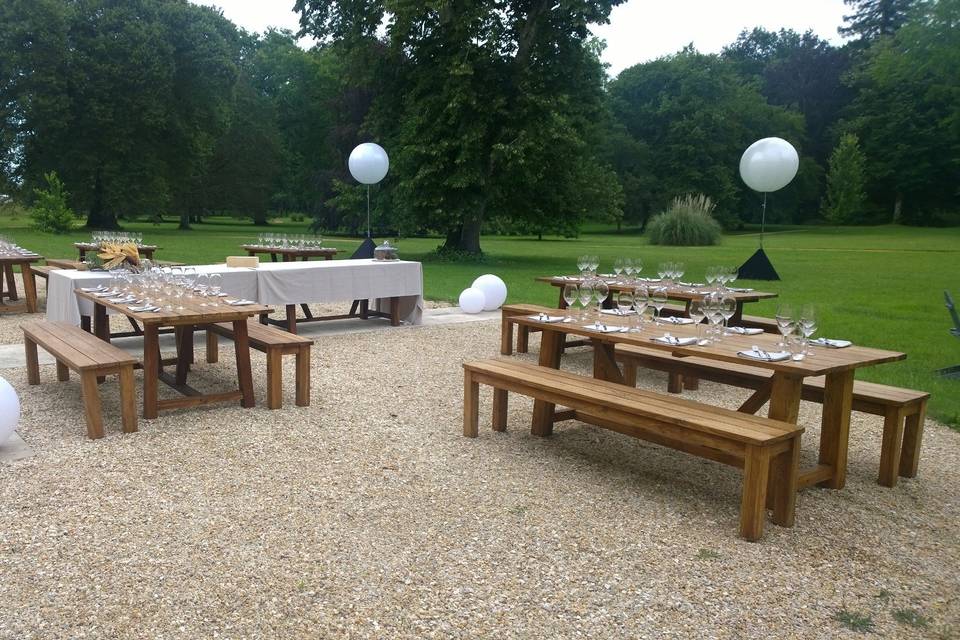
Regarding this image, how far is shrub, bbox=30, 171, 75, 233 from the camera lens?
25.9 meters

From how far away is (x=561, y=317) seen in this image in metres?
4.91

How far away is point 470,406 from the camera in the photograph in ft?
15.6

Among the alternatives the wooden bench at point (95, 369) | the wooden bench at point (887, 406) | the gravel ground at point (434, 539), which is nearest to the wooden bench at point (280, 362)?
the gravel ground at point (434, 539)

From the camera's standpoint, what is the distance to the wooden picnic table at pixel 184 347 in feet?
16.0

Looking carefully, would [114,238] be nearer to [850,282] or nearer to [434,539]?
[434,539]

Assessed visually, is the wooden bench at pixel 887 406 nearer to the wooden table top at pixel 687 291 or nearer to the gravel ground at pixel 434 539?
the gravel ground at pixel 434 539

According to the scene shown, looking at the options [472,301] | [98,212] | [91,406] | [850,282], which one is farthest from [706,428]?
[98,212]

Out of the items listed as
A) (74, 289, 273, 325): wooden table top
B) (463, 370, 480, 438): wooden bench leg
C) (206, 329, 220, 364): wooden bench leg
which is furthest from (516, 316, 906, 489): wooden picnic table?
(206, 329, 220, 364): wooden bench leg

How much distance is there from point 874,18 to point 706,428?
197ft

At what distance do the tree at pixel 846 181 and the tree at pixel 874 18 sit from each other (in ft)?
45.7

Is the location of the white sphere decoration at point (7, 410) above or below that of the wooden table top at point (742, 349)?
below

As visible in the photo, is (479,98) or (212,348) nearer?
(212,348)

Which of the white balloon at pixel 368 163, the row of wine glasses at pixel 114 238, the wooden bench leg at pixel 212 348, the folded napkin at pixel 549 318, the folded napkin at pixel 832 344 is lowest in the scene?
the wooden bench leg at pixel 212 348

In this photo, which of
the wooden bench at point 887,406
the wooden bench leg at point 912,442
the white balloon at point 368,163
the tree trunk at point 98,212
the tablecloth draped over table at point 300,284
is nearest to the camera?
the wooden bench at point 887,406
